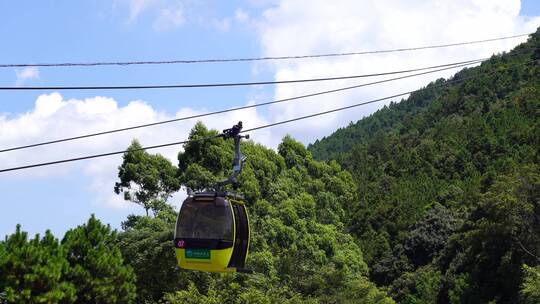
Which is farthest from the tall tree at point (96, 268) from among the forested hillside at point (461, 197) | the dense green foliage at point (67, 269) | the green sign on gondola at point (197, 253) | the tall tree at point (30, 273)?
the forested hillside at point (461, 197)

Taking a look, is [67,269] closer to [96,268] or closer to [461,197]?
[96,268]

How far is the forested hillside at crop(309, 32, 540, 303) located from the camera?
4350 centimetres

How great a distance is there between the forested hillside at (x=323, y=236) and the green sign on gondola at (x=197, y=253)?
112 inches

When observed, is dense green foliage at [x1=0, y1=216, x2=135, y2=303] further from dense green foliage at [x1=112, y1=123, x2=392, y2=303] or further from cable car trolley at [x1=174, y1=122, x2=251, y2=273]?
cable car trolley at [x1=174, y1=122, x2=251, y2=273]

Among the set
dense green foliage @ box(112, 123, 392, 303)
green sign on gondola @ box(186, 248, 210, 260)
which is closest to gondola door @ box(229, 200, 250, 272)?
green sign on gondola @ box(186, 248, 210, 260)

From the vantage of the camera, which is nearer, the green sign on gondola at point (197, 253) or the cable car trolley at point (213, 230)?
the cable car trolley at point (213, 230)

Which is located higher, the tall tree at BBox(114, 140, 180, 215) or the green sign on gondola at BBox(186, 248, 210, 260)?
the tall tree at BBox(114, 140, 180, 215)

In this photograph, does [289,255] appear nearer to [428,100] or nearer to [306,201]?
[306,201]

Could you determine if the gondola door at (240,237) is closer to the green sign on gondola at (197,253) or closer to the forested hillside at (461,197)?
the green sign on gondola at (197,253)

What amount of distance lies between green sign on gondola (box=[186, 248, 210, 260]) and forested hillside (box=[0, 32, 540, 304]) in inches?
112

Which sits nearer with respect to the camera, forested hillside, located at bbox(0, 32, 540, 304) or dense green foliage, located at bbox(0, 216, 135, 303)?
dense green foliage, located at bbox(0, 216, 135, 303)

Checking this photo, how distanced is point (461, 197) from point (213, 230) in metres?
60.1

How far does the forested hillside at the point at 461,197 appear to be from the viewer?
4350cm

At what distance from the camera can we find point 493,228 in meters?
43.6
